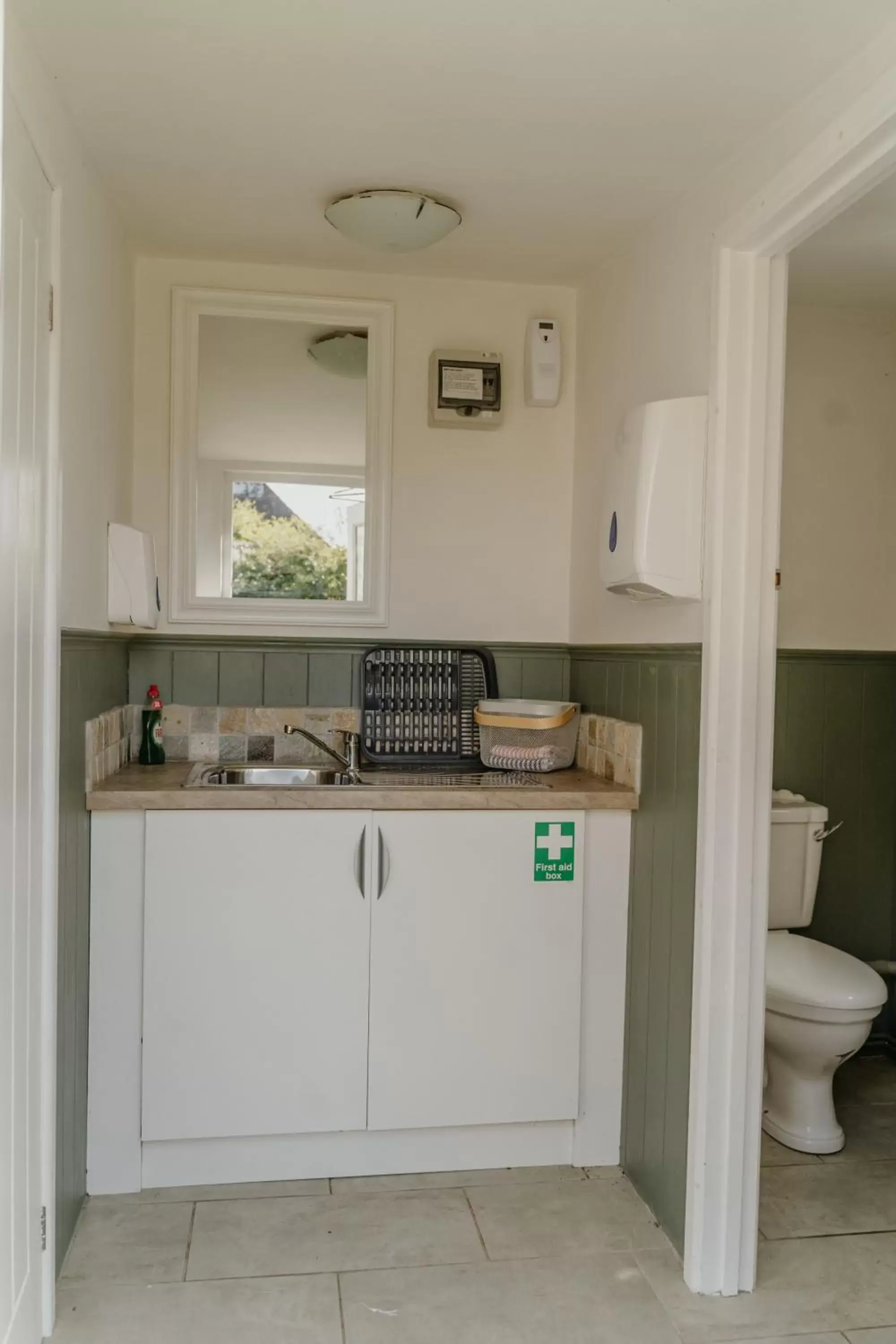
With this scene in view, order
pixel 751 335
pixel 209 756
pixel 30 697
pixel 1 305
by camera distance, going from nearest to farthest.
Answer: pixel 1 305 → pixel 30 697 → pixel 751 335 → pixel 209 756

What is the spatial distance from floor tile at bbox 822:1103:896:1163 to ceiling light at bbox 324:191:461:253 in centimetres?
249

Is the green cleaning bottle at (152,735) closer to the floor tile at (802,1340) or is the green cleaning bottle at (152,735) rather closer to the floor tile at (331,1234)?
the floor tile at (331,1234)

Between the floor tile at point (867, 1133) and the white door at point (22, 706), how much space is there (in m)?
1.95

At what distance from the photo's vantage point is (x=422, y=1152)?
8.43 ft

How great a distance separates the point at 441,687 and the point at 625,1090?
3.91ft

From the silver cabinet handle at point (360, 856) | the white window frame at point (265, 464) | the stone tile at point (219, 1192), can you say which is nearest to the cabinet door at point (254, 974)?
the silver cabinet handle at point (360, 856)

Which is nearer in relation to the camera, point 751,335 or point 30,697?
point 30,697

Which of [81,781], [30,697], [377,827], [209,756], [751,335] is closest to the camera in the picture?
[30,697]

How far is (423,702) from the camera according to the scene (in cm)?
309

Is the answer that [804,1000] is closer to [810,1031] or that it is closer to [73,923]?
[810,1031]

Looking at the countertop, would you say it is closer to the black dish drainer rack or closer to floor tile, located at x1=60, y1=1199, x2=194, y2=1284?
the black dish drainer rack

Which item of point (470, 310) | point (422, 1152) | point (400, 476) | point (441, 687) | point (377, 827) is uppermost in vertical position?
point (470, 310)

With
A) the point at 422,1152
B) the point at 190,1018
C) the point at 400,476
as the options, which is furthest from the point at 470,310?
the point at 422,1152

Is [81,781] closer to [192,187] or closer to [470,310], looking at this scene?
[192,187]
